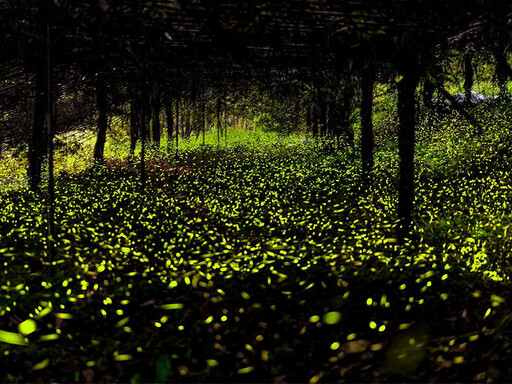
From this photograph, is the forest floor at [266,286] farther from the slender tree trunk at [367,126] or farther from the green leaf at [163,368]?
the slender tree trunk at [367,126]

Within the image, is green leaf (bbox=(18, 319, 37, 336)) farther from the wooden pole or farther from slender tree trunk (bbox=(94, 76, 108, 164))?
slender tree trunk (bbox=(94, 76, 108, 164))

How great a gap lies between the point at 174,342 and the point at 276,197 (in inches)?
212

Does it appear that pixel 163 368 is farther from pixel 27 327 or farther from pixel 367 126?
pixel 367 126

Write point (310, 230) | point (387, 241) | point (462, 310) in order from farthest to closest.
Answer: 1. point (310, 230)
2. point (387, 241)
3. point (462, 310)

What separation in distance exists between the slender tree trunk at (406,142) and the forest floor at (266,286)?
0.53m

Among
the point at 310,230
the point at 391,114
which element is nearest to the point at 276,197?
the point at 310,230

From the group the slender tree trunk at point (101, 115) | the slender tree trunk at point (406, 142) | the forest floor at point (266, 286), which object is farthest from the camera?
the slender tree trunk at point (101, 115)

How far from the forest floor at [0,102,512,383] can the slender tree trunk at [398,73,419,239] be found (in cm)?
53

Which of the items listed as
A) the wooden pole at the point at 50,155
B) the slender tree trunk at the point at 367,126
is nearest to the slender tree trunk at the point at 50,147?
the wooden pole at the point at 50,155

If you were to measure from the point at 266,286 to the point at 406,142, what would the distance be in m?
2.97

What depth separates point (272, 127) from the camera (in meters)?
24.5

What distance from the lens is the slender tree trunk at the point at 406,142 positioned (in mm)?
5461

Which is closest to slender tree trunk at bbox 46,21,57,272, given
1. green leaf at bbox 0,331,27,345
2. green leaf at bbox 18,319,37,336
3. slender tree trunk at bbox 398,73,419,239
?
green leaf at bbox 18,319,37,336

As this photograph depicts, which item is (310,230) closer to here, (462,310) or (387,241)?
(387,241)
